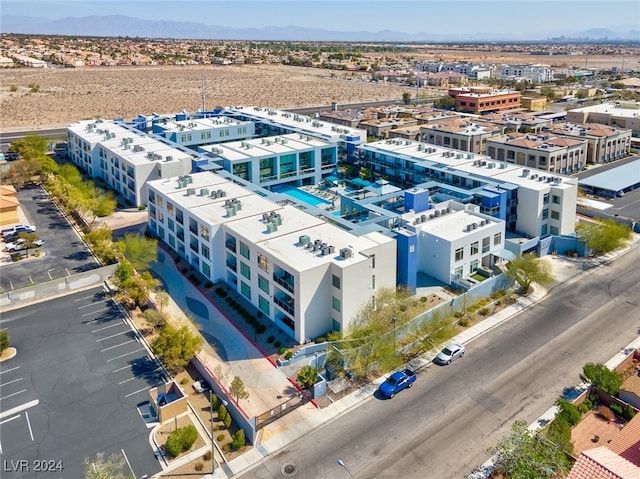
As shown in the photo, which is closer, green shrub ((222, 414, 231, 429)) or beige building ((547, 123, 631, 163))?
green shrub ((222, 414, 231, 429))

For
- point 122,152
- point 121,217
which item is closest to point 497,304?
point 121,217

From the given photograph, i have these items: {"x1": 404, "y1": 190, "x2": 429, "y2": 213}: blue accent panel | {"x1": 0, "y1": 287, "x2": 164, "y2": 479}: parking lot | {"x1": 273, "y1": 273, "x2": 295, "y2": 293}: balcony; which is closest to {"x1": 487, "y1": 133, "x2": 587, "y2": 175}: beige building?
{"x1": 404, "y1": 190, "x2": 429, "y2": 213}: blue accent panel

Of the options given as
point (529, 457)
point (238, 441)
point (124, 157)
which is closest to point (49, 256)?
point (124, 157)

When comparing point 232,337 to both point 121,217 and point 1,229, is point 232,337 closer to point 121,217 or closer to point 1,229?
point 121,217

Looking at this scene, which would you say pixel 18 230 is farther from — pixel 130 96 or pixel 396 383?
pixel 130 96

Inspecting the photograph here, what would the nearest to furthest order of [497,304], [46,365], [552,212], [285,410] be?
[285,410], [46,365], [497,304], [552,212]

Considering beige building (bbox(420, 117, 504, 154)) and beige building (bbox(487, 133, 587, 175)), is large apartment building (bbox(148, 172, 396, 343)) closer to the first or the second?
beige building (bbox(487, 133, 587, 175))

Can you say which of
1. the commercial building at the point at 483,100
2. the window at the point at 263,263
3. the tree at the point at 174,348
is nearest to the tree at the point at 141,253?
the window at the point at 263,263

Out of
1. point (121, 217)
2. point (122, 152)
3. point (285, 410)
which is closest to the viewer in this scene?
point (285, 410)
